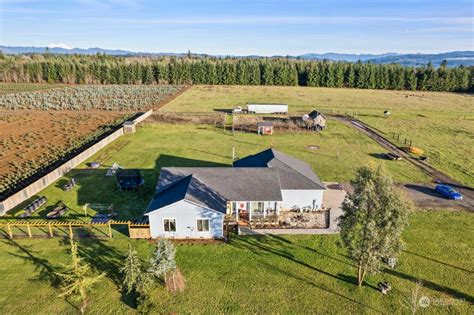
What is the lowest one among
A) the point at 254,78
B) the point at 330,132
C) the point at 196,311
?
the point at 196,311

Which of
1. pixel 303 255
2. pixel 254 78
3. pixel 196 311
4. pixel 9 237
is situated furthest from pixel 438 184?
pixel 254 78

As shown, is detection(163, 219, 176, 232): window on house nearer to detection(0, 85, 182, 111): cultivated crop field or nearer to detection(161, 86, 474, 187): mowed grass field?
detection(161, 86, 474, 187): mowed grass field

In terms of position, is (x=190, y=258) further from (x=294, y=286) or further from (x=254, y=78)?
(x=254, y=78)

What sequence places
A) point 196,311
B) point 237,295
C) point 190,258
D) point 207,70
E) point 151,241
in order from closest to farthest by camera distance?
point 196,311
point 237,295
point 190,258
point 151,241
point 207,70

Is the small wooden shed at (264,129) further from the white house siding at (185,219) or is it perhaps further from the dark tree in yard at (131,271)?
the dark tree in yard at (131,271)

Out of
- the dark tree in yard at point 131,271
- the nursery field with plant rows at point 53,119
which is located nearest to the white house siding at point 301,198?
the dark tree in yard at point 131,271

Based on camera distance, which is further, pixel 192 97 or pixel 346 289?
pixel 192 97

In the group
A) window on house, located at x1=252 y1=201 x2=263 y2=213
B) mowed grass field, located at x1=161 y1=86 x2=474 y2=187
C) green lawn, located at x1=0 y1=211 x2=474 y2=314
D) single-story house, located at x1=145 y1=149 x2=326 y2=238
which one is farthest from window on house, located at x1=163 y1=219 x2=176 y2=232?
mowed grass field, located at x1=161 y1=86 x2=474 y2=187
